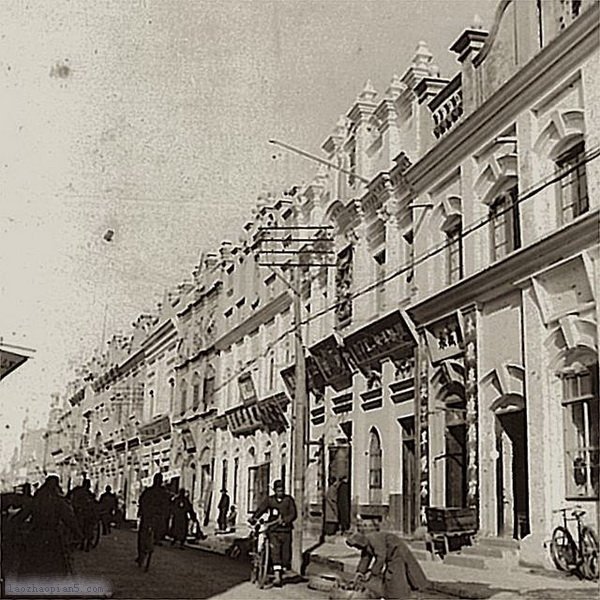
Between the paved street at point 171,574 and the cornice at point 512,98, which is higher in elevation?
the cornice at point 512,98

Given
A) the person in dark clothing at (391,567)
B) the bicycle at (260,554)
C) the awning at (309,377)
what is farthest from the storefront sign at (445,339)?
the person in dark clothing at (391,567)

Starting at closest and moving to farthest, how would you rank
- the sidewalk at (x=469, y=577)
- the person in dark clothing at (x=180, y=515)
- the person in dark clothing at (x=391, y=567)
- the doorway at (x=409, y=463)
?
1. the person in dark clothing at (x=391, y=567)
2. the sidewalk at (x=469, y=577)
3. the person in dark clothing at (x=180, y=515)
4. the doorway at (x=409, y=463)

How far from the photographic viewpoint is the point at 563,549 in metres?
6.13

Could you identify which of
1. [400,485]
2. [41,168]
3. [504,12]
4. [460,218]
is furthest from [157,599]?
[504,12]

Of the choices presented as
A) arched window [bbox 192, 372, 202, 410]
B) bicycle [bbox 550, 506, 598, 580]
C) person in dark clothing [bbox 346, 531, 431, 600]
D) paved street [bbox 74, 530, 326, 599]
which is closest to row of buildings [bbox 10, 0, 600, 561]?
arched window [bbox 192, 372, 202, 410]

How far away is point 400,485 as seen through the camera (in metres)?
7.02

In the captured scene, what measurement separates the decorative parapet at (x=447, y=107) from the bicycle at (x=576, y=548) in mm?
2711

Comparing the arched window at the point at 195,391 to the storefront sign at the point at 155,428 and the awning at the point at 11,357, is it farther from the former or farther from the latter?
the awning at the point at 11,357

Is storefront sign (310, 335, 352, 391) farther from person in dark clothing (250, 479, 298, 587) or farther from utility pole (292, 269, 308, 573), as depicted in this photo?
person in dark clothing (250, 479, 298, 587)

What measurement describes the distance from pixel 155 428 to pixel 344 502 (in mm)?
1262

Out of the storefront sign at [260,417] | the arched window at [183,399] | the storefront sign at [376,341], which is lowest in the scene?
the storefront sign at [260,417]

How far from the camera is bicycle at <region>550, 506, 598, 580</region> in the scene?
580cm

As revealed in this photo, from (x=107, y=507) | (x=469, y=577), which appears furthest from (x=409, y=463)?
(x=107, y=507)

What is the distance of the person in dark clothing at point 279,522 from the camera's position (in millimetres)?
6059
